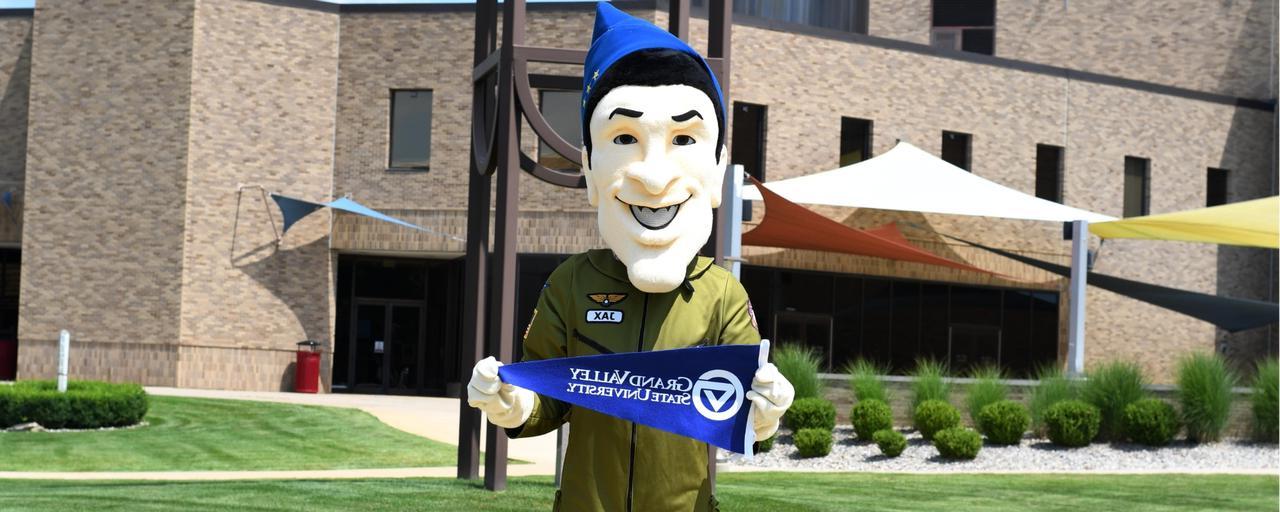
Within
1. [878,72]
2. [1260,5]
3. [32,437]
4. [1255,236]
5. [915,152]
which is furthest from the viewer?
[1260,5]

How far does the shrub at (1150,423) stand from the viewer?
51.6 ft

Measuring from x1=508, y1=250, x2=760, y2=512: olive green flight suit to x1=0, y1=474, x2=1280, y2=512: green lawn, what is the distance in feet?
17.2

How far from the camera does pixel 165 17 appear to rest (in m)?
26.3

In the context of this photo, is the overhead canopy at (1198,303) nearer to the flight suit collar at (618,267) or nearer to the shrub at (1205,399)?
the shrub at (1205,399)

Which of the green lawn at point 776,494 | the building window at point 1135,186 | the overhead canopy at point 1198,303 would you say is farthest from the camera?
the building window at point 1135,186

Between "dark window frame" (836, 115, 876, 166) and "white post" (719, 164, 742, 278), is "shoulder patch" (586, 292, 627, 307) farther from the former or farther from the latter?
"dark window frame" (836, 115, 876, 166)

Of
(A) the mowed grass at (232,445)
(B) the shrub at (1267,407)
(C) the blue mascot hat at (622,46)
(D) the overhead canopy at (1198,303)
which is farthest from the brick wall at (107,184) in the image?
(C) the blue mascot hat at (622,46)

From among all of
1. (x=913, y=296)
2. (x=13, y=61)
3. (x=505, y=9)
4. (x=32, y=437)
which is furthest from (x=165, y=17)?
(x=505, y=9)

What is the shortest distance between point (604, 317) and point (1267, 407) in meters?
14.1

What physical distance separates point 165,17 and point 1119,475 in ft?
63.6

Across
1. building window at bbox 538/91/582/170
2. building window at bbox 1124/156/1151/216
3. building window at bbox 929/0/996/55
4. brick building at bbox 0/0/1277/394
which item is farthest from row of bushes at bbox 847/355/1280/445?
building window at bbox 929/0/996/55

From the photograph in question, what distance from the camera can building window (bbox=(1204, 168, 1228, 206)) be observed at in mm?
32031

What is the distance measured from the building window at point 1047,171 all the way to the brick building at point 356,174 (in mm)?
47

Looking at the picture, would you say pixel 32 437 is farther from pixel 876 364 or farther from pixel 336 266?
pixel 876 364
